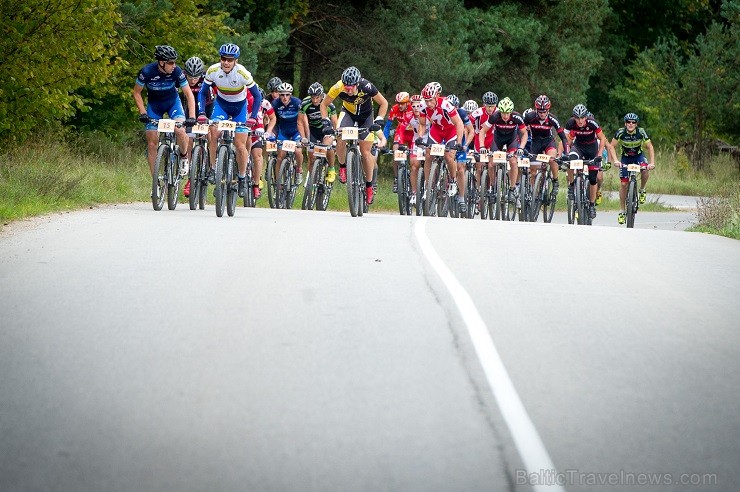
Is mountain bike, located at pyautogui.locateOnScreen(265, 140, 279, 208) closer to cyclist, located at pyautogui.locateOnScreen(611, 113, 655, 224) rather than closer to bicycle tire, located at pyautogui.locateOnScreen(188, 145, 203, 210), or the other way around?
bicycle tire, located at pyautogui.locateOnScreen(188, 145, 203, 210)

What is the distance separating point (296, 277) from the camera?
11141 mm

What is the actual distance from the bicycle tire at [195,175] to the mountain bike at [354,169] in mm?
1835

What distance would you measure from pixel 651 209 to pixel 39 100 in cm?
1752

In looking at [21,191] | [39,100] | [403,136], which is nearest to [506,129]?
[403,136]

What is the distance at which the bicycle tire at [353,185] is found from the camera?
18.5 m

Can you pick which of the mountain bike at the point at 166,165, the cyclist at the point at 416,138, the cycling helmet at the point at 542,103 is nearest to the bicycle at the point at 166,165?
the mountain bike at the point at 166,165

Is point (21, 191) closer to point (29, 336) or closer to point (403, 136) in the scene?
point (403, 136)

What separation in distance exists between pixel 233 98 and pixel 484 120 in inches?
365

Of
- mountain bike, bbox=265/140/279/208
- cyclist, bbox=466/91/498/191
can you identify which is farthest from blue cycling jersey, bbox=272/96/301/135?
cyclist, bbox=466/91/498/191

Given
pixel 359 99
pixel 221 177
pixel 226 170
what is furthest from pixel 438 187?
pixel 221 177

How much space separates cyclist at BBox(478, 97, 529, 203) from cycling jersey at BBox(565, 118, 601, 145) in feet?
2.65

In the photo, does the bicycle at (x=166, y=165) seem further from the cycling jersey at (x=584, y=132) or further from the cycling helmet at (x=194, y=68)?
the cycling jersey at (x=584, y=132)

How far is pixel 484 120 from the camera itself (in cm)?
2714

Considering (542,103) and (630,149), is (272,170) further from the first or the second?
(630,149)
